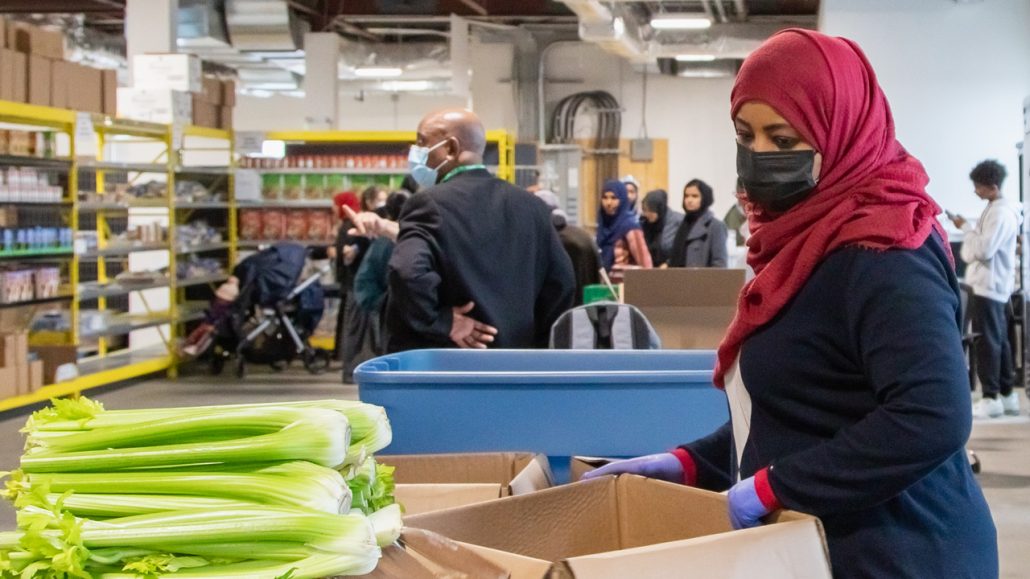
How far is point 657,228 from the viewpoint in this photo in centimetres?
1111

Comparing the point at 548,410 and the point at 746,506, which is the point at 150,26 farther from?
the point at 746,506

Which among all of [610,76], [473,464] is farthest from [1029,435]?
[610,76]

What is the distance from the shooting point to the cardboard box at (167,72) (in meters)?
11.4

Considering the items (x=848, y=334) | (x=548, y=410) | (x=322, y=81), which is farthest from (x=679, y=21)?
(x=848, y=334)

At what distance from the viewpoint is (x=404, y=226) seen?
370 centimetres

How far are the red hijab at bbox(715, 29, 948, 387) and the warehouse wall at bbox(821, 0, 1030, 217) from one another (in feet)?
33.1

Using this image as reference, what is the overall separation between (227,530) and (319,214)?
11408 mm

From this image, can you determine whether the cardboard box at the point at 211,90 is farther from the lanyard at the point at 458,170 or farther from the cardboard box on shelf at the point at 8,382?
the lanyard at the point at 458,170

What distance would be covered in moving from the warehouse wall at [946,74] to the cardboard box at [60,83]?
20.9ft

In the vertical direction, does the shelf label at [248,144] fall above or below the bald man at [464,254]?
above

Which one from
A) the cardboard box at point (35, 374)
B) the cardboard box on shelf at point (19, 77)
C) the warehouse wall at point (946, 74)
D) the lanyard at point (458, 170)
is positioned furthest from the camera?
the warehouse wall at point (946, 74)

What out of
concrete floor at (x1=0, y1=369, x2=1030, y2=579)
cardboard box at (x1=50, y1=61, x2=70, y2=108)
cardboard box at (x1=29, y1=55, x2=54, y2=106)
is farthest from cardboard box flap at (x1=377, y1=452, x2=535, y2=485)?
cardboard box at (x1=50, y1=61, x2=70, y2=108)

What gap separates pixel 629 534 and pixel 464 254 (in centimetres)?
194

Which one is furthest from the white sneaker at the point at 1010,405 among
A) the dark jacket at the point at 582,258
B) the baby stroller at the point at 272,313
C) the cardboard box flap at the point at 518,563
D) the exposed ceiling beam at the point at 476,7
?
the exposed ceiling beam at the point at 476,7
